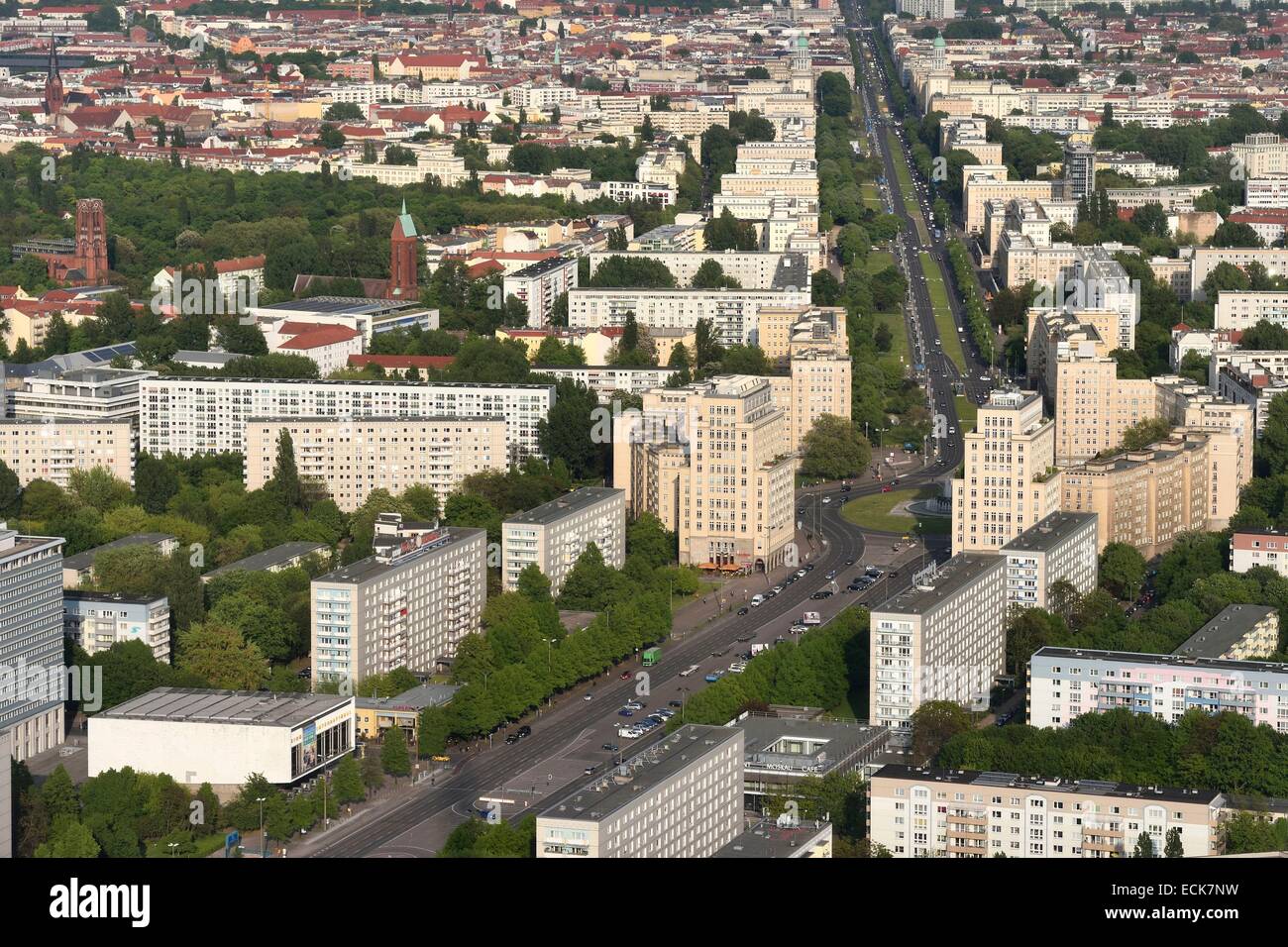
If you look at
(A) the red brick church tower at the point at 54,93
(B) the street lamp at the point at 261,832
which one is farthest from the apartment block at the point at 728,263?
(A) the red brick church tower at the point at 54,93

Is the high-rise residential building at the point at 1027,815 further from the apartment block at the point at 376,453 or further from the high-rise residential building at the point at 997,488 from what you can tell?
the apartment block at the point at 376,453

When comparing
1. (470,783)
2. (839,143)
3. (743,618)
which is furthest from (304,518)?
(839,143)

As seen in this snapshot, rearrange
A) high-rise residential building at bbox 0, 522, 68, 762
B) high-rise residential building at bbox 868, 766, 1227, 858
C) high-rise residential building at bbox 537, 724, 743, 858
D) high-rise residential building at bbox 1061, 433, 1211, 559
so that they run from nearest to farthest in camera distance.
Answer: high-rise residential building at bbox 537, 724, 743, 858
high-rise residential building at bbox 868, 766, 1227, 858
high-rise residential building at bbox 0, 522, 68, 762
high-rise residential building at bbox 1061, 433, 1211, 559

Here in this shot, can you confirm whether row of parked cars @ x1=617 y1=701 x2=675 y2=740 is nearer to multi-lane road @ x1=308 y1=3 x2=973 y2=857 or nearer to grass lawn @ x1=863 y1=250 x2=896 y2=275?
multi-lane road @ x1=308 y1=3 x2=973 y2=857

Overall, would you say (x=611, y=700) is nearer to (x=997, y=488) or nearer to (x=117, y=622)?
(x=117, y=622)

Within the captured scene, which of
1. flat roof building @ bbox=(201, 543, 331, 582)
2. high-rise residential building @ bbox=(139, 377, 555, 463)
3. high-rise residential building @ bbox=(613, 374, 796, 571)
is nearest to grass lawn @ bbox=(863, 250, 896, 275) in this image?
high-rise residential building @ bbox=(139, 377, 555, 463)
